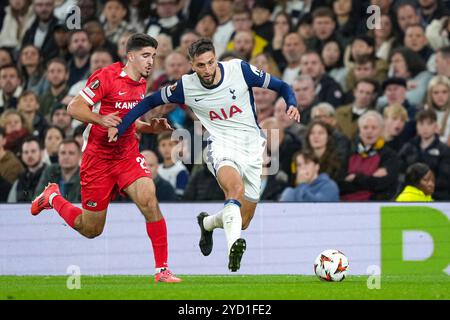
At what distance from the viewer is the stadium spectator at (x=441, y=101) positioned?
16.2 meters

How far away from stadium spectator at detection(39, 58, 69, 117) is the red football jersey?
5.98 meters

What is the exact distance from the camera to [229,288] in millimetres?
11289

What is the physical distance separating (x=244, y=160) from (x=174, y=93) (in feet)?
3.39

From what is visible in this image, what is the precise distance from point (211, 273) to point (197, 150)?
267 centimetres

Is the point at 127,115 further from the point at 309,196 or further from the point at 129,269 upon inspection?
the point at 309,196

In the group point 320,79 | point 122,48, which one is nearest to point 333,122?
point 320,79

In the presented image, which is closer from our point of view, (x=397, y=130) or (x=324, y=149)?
(x=324, y=149)

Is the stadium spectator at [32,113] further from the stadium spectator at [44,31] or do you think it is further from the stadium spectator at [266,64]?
the stadium spectator at [266,64]

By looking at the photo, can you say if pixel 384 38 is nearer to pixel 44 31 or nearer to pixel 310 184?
pixel 310 184

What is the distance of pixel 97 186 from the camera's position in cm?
1262

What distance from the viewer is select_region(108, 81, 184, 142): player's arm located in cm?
1210
